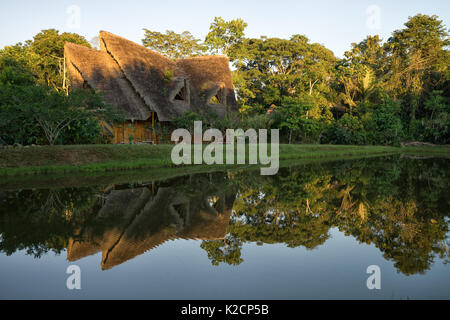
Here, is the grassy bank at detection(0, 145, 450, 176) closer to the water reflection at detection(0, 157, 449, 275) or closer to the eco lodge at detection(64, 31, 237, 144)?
the eco lodge at detection(64, 31, 237, 144)

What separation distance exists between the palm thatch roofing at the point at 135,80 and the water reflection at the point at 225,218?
10.6m

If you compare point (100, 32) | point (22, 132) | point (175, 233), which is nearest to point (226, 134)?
point (100, 32)

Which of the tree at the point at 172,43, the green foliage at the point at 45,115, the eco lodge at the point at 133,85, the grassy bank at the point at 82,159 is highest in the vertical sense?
the tree at the point at 172,43

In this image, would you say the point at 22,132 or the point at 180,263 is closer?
the point at 180,263

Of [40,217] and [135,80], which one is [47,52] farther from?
[40,217]

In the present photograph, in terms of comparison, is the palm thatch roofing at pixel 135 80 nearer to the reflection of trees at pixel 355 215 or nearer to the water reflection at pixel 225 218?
the water reflection at pixel 225 218

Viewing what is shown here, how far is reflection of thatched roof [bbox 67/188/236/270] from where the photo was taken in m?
4.52

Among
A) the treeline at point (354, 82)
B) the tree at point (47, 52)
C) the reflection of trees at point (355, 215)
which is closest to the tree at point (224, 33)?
the treeline at point (354, 82)

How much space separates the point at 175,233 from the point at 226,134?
683 inches

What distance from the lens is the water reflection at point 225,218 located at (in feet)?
15.1

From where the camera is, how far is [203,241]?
5.01m
